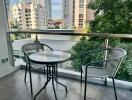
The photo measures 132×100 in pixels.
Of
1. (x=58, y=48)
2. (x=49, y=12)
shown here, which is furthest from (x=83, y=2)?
(x=58, y=48)

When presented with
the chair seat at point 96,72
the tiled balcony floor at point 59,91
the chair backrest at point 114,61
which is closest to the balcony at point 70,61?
the tiled balcony floor at point 59,91

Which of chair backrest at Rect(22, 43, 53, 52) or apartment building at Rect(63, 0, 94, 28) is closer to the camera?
apartment building at Rect(63, 0, 94, 28)

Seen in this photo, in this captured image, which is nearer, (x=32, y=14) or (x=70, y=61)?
(x=70, y=61)

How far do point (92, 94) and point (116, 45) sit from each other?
908 mm

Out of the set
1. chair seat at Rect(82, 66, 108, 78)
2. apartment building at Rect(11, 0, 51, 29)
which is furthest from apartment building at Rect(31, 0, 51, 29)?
chair seat at Rect(82, 66, 108, 78)

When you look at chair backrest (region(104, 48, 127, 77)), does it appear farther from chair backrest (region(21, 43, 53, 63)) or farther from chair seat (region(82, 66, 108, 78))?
chair backrest (region(21, 43, 53, 63))

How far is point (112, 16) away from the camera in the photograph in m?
2.92

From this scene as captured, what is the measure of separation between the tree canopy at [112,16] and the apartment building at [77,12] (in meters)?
0.09

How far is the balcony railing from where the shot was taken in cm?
279

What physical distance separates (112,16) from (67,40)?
0.93 m

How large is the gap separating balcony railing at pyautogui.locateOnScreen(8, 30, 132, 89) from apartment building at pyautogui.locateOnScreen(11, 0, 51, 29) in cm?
16

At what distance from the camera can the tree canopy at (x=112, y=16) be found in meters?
2.80

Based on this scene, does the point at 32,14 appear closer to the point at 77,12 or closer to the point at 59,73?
the point at 77,12

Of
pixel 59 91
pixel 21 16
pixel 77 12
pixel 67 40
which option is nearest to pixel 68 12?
pixel 77 12
